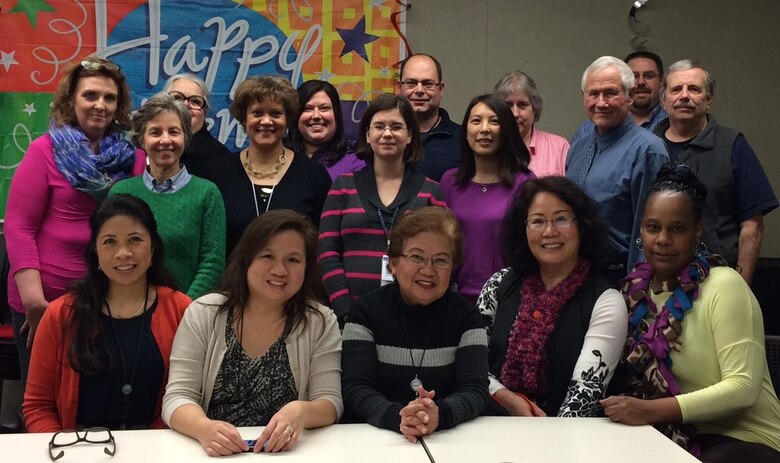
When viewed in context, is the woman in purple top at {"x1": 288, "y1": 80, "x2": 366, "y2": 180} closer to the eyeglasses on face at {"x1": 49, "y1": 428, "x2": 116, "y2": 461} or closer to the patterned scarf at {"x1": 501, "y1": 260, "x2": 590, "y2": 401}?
the patterned scarf at {"x1": 501, "y1": 260, "x2": 590, "y2": 401}

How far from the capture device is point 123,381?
2.25 meters

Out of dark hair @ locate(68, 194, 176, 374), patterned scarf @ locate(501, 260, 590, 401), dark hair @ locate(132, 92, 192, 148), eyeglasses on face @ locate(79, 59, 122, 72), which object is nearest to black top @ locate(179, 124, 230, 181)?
dark hair @ locate(132, 92, 192, 148)

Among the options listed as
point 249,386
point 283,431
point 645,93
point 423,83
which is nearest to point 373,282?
point 249,386

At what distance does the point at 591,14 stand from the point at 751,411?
312cm

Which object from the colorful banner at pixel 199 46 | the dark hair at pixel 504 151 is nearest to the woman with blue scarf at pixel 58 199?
the dark hair at pixel 504 151

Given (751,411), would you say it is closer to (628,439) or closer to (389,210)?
(628,439)

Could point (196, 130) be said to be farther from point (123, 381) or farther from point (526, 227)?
point (526, 227)

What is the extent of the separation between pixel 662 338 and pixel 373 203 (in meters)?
1.11

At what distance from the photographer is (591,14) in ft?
15.9

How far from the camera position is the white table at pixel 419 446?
71.3 inches

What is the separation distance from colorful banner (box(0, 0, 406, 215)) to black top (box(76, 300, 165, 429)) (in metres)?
2.51

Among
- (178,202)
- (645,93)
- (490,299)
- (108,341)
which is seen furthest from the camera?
(645,93)

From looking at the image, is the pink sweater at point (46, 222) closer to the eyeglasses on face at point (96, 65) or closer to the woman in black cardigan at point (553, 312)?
the eyeglasses on face at point (96, 65)

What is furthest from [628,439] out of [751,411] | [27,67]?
[27,67]
